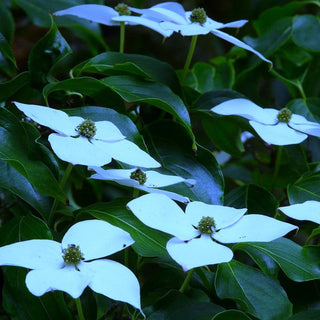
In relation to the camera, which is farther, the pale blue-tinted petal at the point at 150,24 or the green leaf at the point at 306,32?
the green leaf at the point at 306,32

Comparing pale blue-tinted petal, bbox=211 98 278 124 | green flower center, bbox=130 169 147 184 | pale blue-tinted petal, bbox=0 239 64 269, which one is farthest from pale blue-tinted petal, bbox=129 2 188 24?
pale blue-tinted petal, bbox=0 239 64 269

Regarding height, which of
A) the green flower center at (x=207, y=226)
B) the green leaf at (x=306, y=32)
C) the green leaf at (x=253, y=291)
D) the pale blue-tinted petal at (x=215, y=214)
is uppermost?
the green leaf at (x=306, y=32)

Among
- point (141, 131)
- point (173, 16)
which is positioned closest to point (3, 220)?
point (141, 131)

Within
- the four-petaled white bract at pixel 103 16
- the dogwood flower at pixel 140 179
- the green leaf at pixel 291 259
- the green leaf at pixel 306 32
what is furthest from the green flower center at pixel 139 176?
the green leaf at pixel 306 32

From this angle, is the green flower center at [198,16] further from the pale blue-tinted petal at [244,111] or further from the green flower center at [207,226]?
the green flower center at [207,226]

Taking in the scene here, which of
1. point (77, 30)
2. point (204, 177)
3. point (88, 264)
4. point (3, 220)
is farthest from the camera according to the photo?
point (77, 30)

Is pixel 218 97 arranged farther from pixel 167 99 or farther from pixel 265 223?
pixel 265 223

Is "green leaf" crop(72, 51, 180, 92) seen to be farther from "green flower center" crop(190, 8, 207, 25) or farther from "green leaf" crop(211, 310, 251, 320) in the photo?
"green leaf" crop(211, 310, 251, 320)
